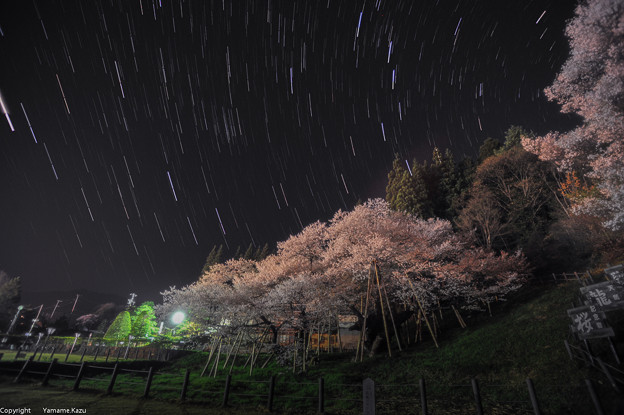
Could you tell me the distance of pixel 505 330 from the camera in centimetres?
1504

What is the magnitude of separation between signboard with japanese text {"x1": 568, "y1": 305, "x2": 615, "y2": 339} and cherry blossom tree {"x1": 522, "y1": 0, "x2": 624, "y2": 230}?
4695mm

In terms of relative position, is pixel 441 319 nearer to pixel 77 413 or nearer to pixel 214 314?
pixel 214 314

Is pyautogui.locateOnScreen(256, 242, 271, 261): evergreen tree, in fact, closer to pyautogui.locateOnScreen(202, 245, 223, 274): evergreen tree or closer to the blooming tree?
pyautogui.locateOnScreen(202, 245, 223, 274): evergreen tree

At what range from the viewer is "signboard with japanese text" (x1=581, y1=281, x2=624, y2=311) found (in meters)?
9.58

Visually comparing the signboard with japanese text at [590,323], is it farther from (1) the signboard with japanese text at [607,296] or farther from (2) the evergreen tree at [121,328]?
(2) the evergreen tree at [121,328]

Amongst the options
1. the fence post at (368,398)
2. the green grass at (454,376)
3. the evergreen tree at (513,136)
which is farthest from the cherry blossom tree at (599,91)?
the evergreen tree at (513,136)

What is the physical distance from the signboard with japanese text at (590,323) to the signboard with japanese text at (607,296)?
414 mm

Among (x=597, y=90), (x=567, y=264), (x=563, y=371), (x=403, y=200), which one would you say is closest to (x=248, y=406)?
(x=563, y=371)

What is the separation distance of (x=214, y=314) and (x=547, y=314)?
2127cm

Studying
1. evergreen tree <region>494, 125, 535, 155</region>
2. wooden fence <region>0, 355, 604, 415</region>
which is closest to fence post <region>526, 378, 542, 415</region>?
wooden fence <region>0, 355, 604, 415</region>

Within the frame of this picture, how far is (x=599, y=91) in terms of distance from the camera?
1091 cm

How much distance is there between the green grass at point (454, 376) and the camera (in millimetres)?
9633

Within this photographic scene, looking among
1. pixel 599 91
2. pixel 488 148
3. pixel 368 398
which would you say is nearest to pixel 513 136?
pixel 488 148

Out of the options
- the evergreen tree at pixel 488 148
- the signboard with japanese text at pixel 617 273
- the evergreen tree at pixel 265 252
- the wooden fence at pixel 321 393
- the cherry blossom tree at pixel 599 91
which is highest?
the evergreen tree at pixel 488 148
